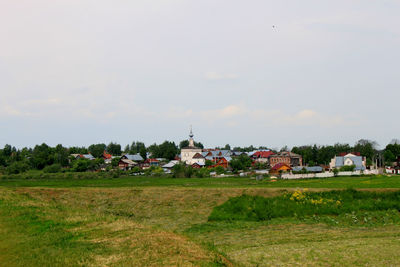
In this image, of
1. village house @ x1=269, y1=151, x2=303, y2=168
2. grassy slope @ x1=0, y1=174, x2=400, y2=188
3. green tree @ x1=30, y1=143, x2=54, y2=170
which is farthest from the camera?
village house @ x1=269, y1=151, x2=303, y2=168

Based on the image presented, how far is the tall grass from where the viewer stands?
99.8 feet

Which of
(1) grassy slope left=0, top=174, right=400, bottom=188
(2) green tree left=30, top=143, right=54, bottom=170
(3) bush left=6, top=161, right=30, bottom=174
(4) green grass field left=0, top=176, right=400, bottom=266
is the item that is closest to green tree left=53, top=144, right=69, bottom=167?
(2) green tree left=30, top=143, right=54, bottom=170

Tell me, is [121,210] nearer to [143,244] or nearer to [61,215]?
[61,215]

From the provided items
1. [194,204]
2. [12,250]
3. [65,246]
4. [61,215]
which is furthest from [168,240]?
[194,204]

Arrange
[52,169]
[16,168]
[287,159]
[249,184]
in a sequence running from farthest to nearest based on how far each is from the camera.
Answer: [287,159]
[16,168]
[52,169]
[249,184]

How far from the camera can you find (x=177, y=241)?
15.6m

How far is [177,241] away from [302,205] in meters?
18.6

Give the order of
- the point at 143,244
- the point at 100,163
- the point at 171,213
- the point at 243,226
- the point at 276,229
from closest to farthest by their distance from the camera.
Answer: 1. the point at 143,244
2. the point at 276,229
3. the point at 243,226
4. the point at 171,213
5. the point at 100,163

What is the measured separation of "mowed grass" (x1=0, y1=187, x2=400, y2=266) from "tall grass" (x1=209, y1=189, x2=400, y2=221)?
1704 mm

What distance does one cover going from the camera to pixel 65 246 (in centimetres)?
1608

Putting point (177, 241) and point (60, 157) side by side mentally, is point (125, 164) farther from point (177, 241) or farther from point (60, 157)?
point (177, 241)

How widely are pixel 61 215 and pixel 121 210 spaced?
1005 centimetres

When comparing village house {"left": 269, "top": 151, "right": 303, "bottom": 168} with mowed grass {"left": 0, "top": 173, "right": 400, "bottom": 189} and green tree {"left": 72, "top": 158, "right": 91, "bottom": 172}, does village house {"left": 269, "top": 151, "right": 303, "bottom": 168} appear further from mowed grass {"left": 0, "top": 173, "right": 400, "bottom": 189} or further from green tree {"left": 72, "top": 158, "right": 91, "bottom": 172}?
mowed grass {"left": 0, "top": 173, "right": 400, "bottom": 189}

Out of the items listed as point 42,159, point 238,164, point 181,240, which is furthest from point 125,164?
point 181,240
